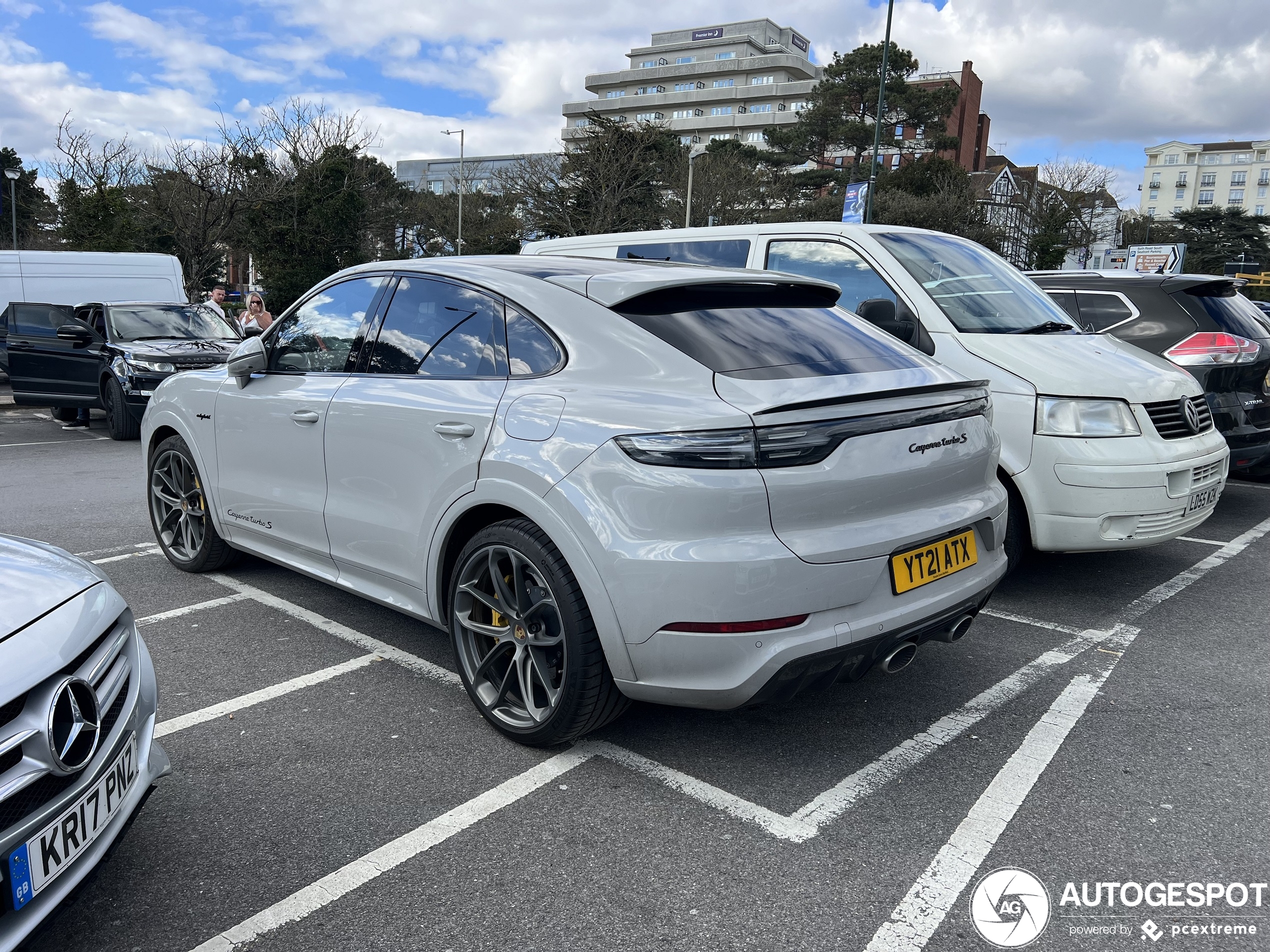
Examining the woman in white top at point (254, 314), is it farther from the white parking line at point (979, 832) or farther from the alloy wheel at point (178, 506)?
the white parking line at point (979, 832)

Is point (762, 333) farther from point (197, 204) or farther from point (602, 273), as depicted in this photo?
point (197, 204)

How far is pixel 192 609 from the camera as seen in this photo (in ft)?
15.1

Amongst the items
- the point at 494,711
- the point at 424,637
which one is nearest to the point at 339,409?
the point at 424,637

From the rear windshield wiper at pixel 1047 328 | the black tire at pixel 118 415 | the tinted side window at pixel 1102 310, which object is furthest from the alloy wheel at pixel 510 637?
the black tire at pixel 118 415

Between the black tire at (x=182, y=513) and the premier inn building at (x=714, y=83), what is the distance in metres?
92.4

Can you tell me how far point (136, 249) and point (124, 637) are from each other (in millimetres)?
28616

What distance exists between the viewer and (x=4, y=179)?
2030 inches

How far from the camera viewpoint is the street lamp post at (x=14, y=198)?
3344 cm

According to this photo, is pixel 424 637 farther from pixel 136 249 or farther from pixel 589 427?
pixel 136 249

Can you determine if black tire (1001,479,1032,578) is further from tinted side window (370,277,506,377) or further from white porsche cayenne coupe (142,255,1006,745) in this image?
tinted side window (370,277,506,377)

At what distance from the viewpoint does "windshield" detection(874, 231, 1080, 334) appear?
5113mm

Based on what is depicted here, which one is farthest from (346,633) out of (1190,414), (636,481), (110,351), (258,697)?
(110,351)

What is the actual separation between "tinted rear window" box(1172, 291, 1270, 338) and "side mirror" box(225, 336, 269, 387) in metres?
6.19

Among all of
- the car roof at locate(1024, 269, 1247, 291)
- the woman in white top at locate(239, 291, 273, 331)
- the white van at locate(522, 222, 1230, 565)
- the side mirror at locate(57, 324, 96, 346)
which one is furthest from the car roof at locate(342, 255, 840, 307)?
the woman in white top at locate(239, 291, 273, 331)
